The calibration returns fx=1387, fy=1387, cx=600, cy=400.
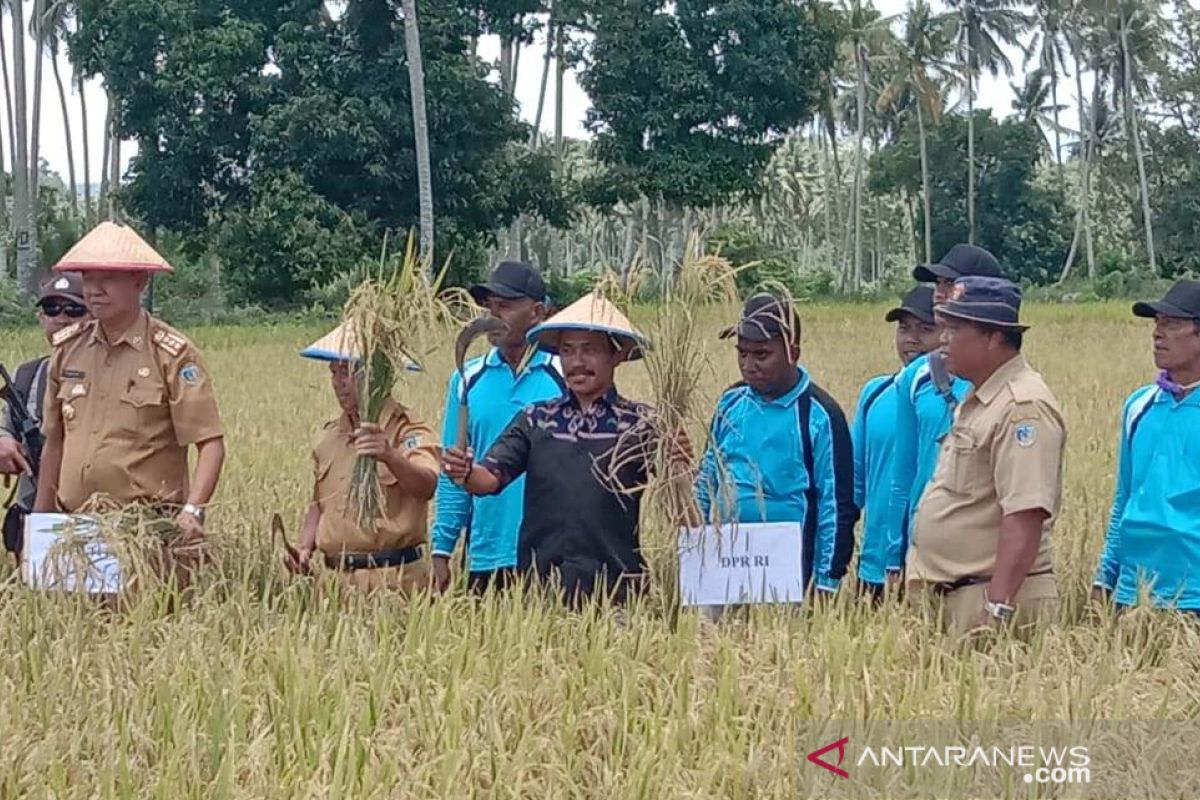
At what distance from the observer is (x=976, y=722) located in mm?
3090

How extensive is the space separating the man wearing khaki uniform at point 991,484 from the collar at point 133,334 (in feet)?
7.85

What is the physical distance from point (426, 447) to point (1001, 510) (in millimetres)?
1653

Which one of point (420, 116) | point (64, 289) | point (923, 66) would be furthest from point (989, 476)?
point (923, 66)

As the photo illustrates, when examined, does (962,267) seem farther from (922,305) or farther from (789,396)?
(789,396)

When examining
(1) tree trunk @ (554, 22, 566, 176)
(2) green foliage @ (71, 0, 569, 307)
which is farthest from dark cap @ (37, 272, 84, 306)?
(1) tree trunk @ (554, 22, 566, 176)

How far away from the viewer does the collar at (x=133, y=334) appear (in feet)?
14.0

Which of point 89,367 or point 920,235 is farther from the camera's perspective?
point 920,235

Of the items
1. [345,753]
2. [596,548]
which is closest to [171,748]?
[345,753]

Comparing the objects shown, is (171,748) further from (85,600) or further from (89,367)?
(89,367)

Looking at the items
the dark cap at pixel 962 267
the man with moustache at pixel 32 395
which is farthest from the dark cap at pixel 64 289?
the dark cap at pixel 962 267

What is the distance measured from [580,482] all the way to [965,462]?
106 cm

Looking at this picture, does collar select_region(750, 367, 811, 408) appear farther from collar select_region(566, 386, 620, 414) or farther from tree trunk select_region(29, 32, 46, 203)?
tree trunk select_region(29, 32, 46, 203)

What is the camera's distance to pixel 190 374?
168 inches

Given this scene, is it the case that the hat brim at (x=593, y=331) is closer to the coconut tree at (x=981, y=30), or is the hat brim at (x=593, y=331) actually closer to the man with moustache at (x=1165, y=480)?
the man with moustache at (x=1165, y=480)
